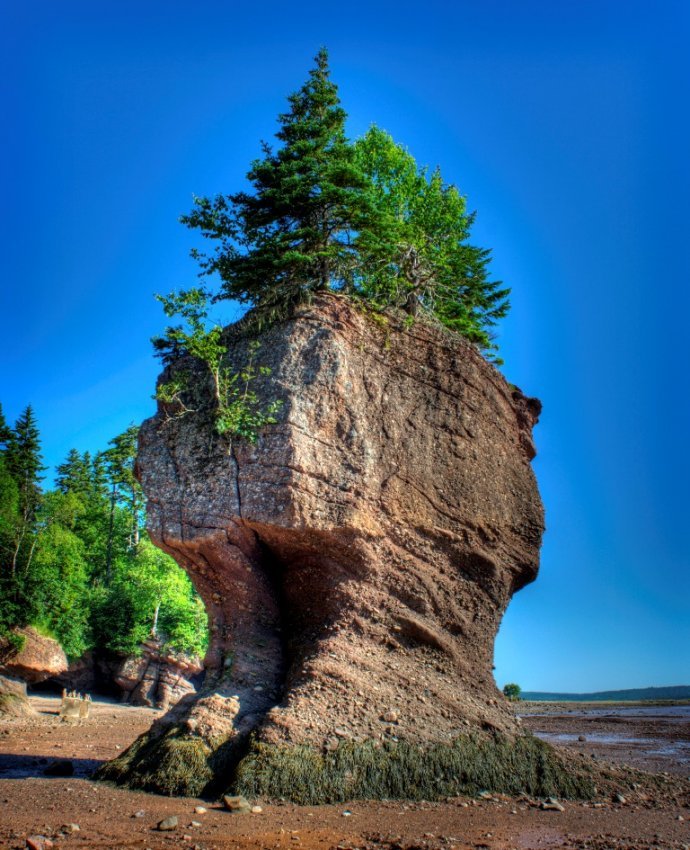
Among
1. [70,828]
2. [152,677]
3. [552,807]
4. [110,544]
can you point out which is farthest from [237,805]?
[110,544]

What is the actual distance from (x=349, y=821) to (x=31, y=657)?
27.2m

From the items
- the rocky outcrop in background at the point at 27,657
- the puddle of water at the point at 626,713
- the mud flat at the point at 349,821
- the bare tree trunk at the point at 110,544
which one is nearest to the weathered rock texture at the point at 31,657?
the rocky outcrop in background at the point at 27,657

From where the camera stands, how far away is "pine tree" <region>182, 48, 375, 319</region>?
14109 mm

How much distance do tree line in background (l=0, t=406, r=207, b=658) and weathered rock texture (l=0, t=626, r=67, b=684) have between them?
0.76 m

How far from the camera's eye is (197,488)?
1231cm

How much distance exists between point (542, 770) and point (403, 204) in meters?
14.4

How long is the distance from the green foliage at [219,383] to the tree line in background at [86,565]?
2312cm

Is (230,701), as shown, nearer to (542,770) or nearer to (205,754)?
(205,754)

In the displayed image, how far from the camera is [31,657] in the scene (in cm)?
3042

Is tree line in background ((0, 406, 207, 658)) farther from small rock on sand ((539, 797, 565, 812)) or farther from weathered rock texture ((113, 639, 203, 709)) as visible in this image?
small rock on sand ((539, 797, 565, 812))

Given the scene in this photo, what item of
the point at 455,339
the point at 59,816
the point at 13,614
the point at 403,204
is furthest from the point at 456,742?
the point at 13,614

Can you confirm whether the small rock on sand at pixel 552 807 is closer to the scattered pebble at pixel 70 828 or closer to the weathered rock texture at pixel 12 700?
the scattered pebble at pixel 70 828

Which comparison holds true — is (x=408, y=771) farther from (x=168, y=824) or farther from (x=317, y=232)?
(x=317, y=232)

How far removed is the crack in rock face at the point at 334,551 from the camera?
1056cm
